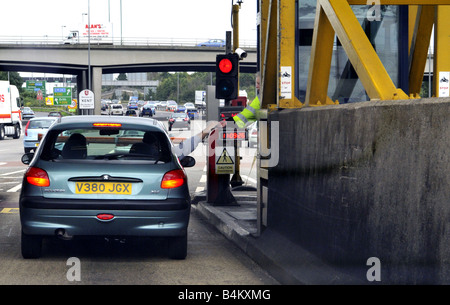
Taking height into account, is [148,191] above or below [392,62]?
below

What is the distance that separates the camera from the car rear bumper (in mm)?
7398

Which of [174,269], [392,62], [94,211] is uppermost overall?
[392,62]

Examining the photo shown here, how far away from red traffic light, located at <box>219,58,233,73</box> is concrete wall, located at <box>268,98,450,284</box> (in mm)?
5884

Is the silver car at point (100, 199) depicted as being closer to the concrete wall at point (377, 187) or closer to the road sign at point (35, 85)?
the concrete wall at point (377, 187)

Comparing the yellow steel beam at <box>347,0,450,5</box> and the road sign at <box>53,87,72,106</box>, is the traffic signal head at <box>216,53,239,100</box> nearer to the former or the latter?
the yellow steel beam at <box>347,0,450,5</box>

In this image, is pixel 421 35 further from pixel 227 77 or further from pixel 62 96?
pixel 62 96

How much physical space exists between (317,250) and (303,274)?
0.24 metres

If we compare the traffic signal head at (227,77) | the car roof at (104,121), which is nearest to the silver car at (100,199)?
the car roof at (104,121)

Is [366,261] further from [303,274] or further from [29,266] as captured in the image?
[29,266]

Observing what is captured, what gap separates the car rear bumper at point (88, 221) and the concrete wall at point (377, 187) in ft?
4.71

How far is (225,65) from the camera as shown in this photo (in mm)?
13156

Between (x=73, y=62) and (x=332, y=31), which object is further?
(x=73, y=62)

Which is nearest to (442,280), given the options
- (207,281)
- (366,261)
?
(366,261)

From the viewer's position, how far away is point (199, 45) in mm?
68500
